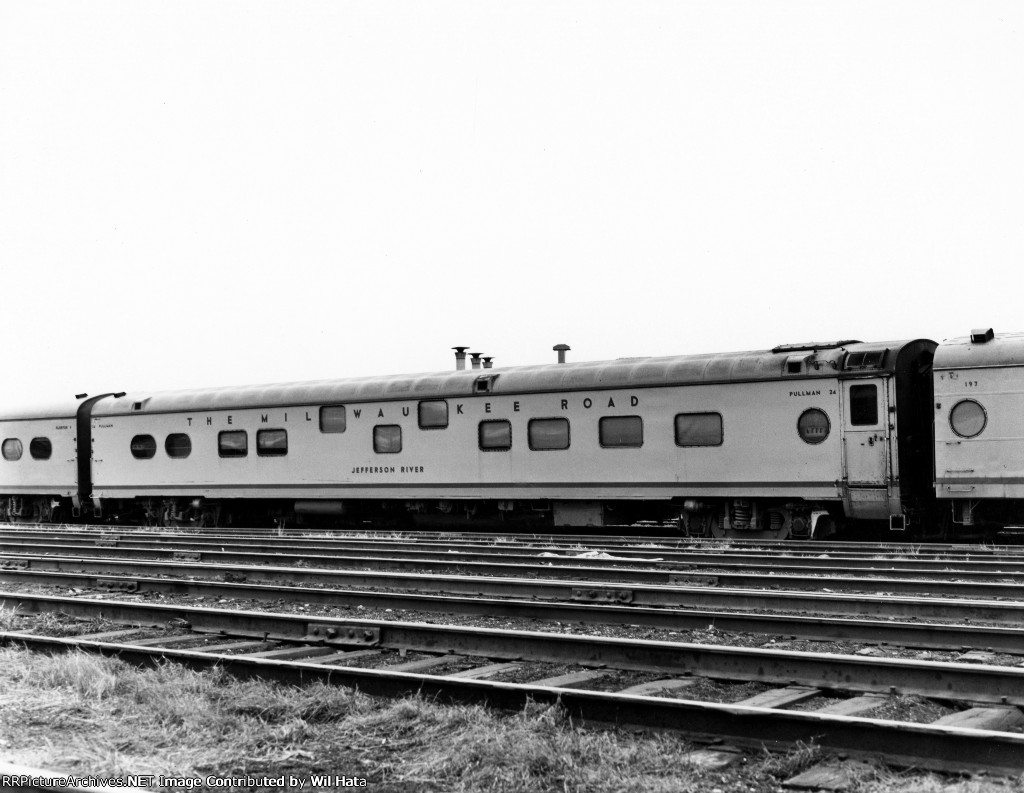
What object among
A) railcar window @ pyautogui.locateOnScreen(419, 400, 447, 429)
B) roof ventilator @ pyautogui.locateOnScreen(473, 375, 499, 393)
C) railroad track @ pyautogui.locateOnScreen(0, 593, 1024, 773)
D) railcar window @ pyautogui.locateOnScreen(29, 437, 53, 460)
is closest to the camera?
railroad track @ pyautogui.locateOnScreen(0, 593, 1024, 773)

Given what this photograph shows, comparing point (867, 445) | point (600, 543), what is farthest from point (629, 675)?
point (867, 445)

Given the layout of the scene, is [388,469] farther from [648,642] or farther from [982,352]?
[648,642]

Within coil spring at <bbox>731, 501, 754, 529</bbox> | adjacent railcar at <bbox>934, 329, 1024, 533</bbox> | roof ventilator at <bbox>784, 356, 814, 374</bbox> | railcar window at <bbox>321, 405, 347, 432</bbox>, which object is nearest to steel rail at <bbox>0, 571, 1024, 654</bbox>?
adjacent railcar at <bbox>934, 329, 1024, 533</bbox>

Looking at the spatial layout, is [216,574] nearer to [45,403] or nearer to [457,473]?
[457,473]

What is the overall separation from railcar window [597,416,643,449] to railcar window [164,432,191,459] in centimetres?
973

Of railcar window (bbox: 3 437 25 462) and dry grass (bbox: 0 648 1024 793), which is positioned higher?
railcar window (bbox: 3 437 25 462)

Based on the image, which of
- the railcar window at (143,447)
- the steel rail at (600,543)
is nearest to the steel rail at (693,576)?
the steel rail at (600,543)

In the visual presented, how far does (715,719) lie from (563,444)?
1350 centimetres

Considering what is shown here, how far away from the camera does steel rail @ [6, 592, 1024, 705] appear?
6180 millimetres

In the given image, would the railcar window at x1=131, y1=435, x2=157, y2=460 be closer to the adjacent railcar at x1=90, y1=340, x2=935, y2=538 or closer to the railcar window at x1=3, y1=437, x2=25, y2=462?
the adjacent railcar at x1=90, y1=340, x2=935, y2=538

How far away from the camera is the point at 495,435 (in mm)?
19766

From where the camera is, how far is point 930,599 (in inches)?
366

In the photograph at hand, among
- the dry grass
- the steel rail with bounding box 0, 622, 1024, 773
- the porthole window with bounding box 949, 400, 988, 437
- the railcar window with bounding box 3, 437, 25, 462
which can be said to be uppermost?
the porthole window with bounding box 949, 400, 988, 437

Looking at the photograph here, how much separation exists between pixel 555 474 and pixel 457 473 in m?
2.07
